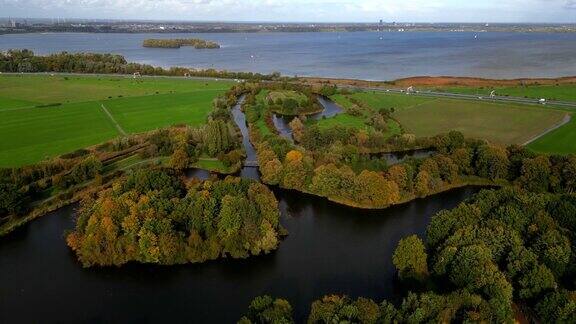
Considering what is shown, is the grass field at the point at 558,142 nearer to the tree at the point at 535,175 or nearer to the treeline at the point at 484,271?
the tree at the point at 535,175

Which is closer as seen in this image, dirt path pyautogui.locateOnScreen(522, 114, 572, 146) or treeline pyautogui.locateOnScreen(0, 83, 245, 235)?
treeline pyautogui.locateOnScreen(0, 83, 245, 235)

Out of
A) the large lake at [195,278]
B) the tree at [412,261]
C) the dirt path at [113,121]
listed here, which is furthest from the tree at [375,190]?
the dirt path at [113,121]

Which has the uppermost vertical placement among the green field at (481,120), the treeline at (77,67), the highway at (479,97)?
the treeline at (77,67)

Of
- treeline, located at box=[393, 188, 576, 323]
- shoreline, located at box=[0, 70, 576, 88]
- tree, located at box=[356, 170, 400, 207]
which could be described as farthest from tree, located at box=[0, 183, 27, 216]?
shoreline, located at box=[0, 70, 576, 88]

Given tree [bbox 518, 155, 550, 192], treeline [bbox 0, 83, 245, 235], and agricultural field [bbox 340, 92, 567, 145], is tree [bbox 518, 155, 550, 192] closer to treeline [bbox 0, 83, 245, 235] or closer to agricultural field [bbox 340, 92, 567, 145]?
agricultural field [bbox 340, 92, 567, 145]

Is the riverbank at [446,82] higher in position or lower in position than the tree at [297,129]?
higher

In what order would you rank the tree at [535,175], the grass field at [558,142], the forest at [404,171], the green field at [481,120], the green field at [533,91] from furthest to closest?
→ the green field at [533,91] < the green field at [481,120] < the grass field at [558,142] < the tree at [535,175] < the forest at [404,171]
